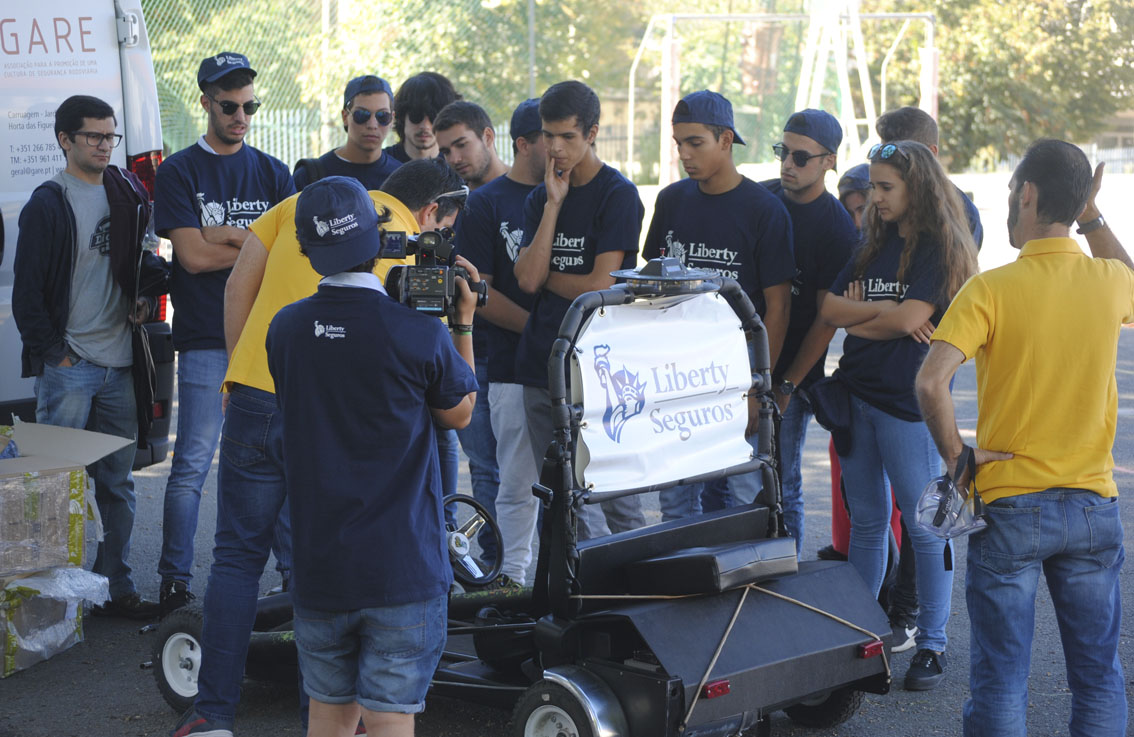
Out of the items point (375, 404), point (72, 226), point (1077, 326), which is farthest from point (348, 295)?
point (72, 226)

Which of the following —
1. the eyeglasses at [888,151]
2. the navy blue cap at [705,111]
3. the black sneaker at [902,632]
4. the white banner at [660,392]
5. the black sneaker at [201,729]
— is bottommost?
the black sneaker at [902,632]

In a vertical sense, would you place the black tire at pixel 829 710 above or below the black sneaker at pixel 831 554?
below

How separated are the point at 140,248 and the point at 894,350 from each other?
127 inches

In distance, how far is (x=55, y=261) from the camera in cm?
528

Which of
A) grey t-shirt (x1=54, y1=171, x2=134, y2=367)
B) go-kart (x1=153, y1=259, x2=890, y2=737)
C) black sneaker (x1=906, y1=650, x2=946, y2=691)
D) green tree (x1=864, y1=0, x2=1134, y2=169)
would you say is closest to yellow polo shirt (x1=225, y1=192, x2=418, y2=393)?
go-kart (x1=153, y1=259, x2=890, y2=737)

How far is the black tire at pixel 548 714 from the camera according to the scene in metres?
3.62

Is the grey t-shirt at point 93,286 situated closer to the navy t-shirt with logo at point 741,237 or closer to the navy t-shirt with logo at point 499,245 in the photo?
the navy t-shirt with logo at point 499,245

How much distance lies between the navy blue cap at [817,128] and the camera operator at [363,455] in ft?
7.93

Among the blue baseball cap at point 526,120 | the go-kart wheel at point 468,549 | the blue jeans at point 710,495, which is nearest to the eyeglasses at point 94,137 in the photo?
the blue baseball cap at point 526,120

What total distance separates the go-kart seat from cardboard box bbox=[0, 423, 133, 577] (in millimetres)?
2374

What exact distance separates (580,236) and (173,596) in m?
2.33

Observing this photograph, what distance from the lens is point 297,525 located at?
3.18 meters

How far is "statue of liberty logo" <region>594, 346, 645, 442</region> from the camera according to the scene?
3.91 meters

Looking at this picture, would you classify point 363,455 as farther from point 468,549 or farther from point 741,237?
point 741,237
